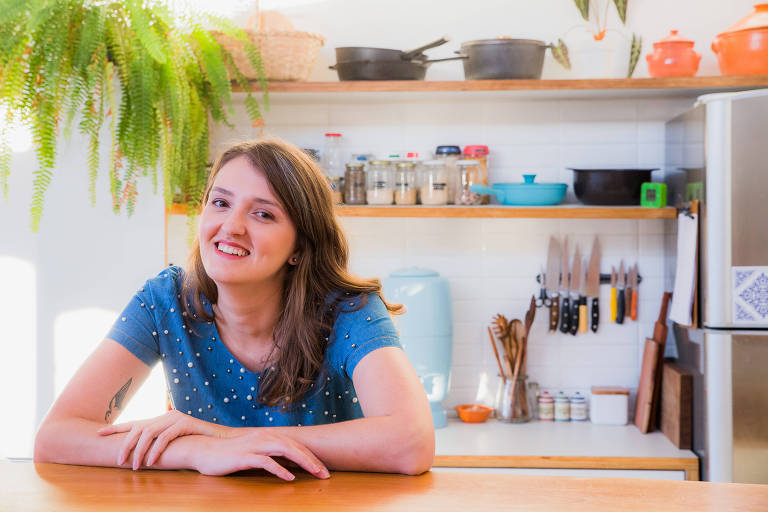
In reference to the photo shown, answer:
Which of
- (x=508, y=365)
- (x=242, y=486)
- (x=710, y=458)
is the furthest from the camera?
(x=508, y=365)

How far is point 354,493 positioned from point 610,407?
207 cm

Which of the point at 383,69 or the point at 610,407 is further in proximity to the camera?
the point at 610,407

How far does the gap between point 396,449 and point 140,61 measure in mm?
1596

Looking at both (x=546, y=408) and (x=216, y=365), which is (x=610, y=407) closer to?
(x=546, y=408)

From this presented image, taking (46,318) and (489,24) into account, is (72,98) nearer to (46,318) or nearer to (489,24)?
(46,318)

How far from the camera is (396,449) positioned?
1.27 meters

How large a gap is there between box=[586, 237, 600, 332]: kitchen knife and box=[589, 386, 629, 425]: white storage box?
249mm

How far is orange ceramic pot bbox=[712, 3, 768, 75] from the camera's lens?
267 cm

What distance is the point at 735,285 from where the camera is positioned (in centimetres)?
242

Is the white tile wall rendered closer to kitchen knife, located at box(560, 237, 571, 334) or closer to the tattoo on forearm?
kitchen knife, located at box(560, 237, 571, 334)

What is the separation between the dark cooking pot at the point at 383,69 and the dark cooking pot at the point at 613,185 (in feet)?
2.11

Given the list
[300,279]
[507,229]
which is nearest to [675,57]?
[507,229]

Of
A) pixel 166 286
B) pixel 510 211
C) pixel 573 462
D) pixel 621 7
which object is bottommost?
pixel 573 462

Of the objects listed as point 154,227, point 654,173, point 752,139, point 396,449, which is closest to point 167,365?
point 396,449
